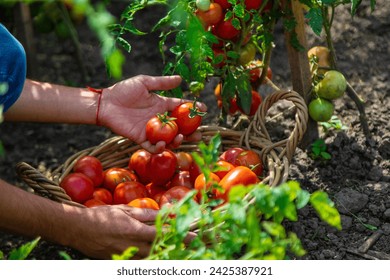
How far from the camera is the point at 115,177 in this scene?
2598 mm

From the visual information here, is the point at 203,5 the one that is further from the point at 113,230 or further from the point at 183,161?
the point at 113,230

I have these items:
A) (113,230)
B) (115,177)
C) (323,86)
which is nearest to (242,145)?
(323,86)

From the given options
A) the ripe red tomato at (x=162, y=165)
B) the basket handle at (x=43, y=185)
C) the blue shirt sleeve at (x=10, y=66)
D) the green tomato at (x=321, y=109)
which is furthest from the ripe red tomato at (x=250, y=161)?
the blue shirt sleeve at (x=10, y=66)

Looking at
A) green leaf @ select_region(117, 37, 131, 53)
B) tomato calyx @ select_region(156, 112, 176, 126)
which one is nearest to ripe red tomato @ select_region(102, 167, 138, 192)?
tomato calyx @ select_region(156, 112, 176, 126)

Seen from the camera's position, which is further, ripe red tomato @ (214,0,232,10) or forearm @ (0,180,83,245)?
ripe red tomato @ (214,0,232,10)

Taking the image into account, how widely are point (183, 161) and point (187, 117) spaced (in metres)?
0.29

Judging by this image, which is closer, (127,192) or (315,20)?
(315,20)

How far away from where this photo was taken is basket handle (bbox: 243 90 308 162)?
2436mm

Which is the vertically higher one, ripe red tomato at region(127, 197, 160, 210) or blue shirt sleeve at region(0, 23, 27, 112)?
blue shirt sleeve at region(0, 23, 27, 112)

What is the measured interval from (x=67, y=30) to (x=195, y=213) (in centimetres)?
241

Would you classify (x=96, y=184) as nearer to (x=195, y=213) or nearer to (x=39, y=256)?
(x=39, y=256)

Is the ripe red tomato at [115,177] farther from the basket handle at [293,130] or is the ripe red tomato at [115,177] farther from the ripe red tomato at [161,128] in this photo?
the basket handle at [293,130]

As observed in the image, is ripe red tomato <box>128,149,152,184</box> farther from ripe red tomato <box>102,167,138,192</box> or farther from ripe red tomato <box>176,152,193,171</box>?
ripe red tomato <box>176,152,193,171</box>

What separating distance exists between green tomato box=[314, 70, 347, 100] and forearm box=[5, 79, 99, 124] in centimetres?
87
